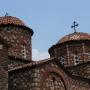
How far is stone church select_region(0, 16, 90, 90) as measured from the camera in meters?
15.5

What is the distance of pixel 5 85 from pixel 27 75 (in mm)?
1704

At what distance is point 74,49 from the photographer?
22125 millimetres

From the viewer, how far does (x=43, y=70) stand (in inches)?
635

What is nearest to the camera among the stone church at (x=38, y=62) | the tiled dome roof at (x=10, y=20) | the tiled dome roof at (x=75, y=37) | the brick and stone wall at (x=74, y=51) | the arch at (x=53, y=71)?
the stone church at (x=38, y=62)

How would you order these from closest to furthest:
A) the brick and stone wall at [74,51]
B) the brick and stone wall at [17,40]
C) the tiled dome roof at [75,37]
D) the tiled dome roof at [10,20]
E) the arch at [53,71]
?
the arch at [53,71] < the brick and stone wall at [17,40] < the tiled dome roof at [10,20] < the brick and stone wall at [74,51] < the tiled dome roof at [75,37]

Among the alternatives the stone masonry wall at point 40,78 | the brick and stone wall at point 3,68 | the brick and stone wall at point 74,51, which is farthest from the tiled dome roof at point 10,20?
the brick and stone wall at point 3,68

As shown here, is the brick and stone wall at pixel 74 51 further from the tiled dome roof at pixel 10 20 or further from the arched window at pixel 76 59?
the tiled dome roof at pixel 10 20

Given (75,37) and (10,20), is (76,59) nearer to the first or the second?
(75,37)

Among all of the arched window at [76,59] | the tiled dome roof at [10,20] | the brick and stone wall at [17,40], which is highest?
the tiled dome roof at [10,20]

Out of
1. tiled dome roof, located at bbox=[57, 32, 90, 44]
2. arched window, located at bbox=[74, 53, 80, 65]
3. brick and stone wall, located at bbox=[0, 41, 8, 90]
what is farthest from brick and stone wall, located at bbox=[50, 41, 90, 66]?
brick and stone wall, located at bbox=[0, 41, 8, 90]

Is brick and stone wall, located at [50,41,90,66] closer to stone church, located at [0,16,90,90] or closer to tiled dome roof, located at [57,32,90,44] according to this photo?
stone church, located at [0,16,90,90]

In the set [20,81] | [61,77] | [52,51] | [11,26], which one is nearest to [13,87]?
[20,81]

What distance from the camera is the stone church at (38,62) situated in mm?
15492

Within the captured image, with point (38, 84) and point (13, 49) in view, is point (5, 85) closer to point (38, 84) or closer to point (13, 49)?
point (38, 84)
